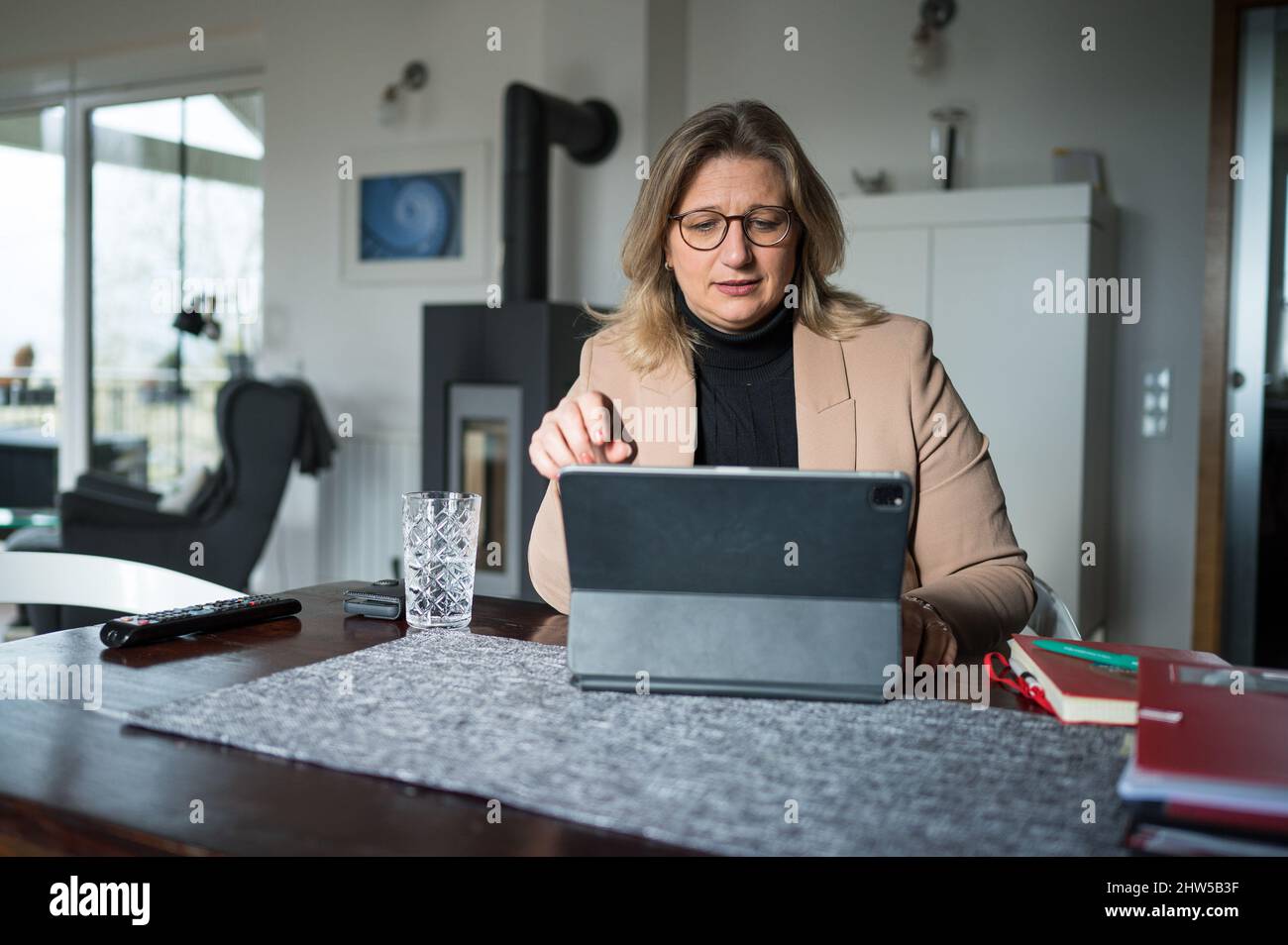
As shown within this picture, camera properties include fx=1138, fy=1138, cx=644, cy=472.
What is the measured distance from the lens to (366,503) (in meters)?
4.81

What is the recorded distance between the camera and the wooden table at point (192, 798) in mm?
717

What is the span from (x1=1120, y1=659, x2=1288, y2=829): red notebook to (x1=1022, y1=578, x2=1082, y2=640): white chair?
0.49 m

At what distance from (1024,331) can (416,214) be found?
2566 millimetres

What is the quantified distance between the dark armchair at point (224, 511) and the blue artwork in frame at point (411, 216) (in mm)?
1063

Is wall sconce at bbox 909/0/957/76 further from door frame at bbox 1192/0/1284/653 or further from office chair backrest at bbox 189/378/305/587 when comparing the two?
office chair backrest at bbox 189/378/305/587

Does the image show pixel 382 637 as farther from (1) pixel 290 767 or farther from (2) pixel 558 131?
(2) pixel 558 131

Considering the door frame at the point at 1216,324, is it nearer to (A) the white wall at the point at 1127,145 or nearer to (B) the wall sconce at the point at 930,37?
(A) the white wall at the point at 1127,145


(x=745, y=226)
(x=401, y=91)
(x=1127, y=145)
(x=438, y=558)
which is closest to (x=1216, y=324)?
(x=1127, y=145)

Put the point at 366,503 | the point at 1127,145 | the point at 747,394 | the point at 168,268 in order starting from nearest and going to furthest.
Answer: the point at 747,394 → the point at 1127,145 → the point at 366,503 → the point at 168,268

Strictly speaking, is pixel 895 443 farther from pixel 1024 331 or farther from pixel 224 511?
pixel 224 511

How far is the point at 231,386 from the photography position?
3762 mm

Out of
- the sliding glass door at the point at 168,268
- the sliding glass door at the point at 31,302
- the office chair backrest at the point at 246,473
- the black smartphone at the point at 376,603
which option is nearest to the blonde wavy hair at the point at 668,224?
the black smartphone at the point at 376,603

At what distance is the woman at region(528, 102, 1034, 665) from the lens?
62.0 inches
